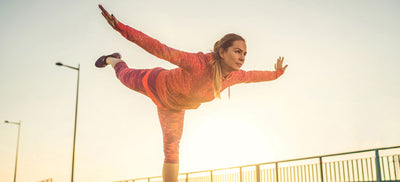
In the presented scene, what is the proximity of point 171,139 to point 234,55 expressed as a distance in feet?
6.90

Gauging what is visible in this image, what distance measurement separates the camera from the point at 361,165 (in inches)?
334

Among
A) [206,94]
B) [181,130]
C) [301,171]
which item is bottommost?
[301,171]

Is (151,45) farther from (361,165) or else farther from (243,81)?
(361,165)

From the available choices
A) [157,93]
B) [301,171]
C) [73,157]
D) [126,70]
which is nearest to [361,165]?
[301,171]

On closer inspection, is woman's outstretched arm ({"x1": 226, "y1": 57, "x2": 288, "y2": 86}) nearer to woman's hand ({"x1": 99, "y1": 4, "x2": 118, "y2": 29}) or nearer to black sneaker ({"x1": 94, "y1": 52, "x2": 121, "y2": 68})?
woman's hand ({"x1": 99, "y1": 4, "x2": 118, "y2": 29})

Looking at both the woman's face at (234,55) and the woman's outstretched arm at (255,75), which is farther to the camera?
the woman's outstretched arm at (255,75)

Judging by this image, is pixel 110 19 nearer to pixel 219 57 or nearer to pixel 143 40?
pixel 143 40

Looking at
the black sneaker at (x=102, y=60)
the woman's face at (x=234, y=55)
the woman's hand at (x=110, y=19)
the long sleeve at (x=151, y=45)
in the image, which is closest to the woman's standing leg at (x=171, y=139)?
the woman's face at (x=234, y=55)

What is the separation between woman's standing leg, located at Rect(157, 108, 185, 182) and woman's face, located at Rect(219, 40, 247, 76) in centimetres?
158

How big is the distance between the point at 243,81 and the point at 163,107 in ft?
5.07

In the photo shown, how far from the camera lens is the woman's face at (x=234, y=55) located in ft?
18.6

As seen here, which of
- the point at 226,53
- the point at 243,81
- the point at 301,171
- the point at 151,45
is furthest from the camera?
the point at 301,171

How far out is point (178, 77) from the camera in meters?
5.86

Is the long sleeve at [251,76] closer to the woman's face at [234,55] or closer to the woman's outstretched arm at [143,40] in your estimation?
the woman's face at [234,55]
